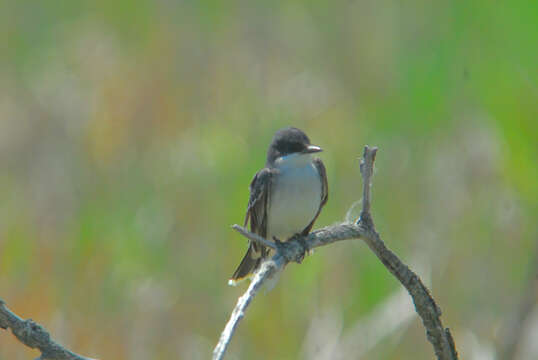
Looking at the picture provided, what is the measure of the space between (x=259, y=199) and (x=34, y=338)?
84.5 inches

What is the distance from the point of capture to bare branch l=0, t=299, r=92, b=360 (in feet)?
5.22

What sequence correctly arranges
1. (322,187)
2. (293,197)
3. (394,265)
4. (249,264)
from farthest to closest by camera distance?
(322,187), (293,197), (249,264), (394,265)

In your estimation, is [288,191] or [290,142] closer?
[288,191]

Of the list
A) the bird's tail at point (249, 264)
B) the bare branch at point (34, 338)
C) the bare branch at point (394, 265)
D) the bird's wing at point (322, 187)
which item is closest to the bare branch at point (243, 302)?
the bare branch at point (394, 265)

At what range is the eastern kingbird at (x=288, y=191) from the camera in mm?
3594

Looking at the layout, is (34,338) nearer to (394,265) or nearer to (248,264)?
(394,265)

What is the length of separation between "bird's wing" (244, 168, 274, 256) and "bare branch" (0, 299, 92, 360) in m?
2.06

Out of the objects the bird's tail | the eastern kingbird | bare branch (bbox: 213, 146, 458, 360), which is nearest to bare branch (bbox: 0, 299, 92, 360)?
bare branch (bbox: 213, 146, 458, 360)

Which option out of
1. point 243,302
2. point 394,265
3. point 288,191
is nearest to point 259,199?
point 288,191

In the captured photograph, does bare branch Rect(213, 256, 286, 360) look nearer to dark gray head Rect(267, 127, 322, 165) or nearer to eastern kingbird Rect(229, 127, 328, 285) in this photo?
eastern kingbird Rect(229, 127, 328, 285)

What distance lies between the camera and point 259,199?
3678 mm

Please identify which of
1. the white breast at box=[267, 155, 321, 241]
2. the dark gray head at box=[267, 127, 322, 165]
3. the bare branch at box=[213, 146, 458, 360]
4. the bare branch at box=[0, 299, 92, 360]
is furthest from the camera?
the dark gray head at box=[267, 127, 322, 165]

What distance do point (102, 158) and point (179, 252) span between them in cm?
83

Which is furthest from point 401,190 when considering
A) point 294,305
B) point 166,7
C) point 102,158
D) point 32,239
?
point 166,7
